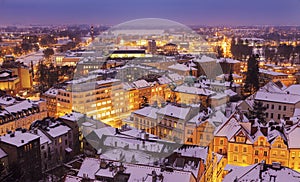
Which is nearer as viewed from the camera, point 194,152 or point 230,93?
point 194,152

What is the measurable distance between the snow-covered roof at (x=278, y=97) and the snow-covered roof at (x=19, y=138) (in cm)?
1226

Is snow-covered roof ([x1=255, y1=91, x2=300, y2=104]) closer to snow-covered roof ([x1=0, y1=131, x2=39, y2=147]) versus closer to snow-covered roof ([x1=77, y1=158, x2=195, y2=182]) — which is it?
snow-covered roof ([x1=77, y1=158, x2=195, y2=182])

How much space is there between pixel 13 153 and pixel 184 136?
724 cm

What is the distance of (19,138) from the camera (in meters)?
13.8

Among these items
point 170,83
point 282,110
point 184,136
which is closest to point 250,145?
point 184,136

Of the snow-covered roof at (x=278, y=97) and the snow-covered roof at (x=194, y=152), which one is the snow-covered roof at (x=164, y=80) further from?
the snow-covered roof at (x=194, y=152)

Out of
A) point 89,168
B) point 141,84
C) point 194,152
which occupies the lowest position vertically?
point 194,152

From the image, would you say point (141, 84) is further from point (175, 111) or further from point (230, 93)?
point (175, 111)

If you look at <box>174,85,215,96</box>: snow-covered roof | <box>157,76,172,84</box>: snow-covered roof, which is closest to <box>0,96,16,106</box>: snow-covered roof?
<box>174,85,215,96</box>: snow-covered roof

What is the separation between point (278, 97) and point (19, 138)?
44.4 feet

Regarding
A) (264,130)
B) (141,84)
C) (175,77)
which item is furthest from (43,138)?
(175,77)

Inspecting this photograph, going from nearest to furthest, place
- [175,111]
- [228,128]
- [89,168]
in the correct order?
1. [89,168]
2. [228,128]
3. [175,111]

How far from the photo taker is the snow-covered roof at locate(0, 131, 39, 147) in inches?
530

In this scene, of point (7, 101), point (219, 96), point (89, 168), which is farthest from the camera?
point (219, 96)
